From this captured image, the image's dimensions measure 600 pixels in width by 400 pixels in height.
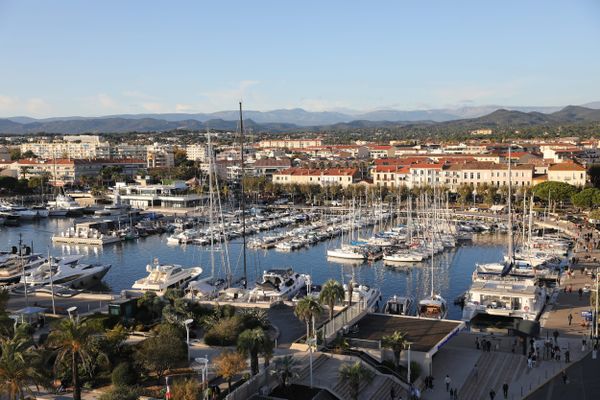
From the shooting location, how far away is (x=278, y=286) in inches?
1252

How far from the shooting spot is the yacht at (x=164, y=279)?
33594mm

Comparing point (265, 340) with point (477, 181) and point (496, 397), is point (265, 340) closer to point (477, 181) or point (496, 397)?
point (496, 397)

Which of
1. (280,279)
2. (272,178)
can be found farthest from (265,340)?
(272,178)

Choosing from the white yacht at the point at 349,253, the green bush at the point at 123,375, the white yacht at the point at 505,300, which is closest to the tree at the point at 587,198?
the white yacht at the point at 349,253

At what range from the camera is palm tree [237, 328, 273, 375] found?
17.2 m

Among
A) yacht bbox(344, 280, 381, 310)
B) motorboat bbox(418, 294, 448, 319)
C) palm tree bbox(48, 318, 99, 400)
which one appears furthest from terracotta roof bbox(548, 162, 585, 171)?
palm tree bbox(48, 318, 99, 400)

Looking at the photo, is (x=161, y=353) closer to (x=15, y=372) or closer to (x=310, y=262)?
(x=15, y=372)

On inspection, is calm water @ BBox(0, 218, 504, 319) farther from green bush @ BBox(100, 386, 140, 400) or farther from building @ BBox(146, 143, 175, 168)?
building @ BBox(146, 143, 175, 168)

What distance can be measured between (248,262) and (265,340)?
93.1 feet

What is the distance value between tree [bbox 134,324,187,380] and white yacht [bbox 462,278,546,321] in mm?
14874

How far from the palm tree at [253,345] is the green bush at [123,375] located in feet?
10.3

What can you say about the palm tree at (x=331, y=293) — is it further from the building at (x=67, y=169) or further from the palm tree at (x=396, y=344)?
the building at (x=67, y=169)

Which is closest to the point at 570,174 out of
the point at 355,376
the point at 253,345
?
the point at 355,376

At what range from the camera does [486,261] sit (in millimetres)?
44156
